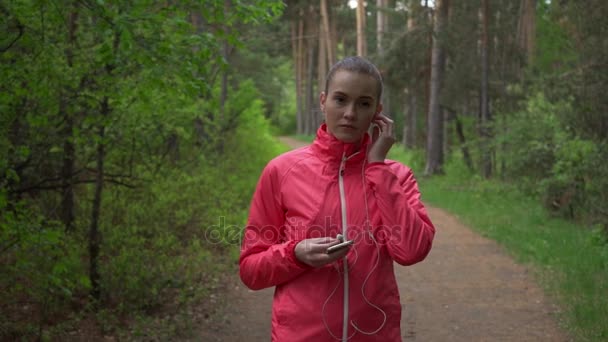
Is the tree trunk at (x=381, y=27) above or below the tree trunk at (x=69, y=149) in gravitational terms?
above

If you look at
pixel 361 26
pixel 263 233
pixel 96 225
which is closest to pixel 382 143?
pixel 263 233

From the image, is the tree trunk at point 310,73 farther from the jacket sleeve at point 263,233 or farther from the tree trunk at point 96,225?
the jacket sleeve at point 263,233

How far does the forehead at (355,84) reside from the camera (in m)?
2.34

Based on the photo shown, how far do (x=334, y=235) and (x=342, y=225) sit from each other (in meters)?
0.05

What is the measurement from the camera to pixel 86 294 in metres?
6.99

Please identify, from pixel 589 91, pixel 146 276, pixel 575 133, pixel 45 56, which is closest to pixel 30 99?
pixel 45 56

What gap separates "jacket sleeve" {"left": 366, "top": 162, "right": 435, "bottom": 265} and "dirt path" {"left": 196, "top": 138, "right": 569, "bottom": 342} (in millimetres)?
4499

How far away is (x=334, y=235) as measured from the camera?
7.61ft

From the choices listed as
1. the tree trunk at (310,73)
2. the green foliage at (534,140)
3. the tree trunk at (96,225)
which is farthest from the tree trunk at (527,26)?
the tree trunk at (96,225)

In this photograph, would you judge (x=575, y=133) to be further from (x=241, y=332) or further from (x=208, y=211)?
(x=241, y=332)

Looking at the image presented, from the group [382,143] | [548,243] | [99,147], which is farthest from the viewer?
[548,243]

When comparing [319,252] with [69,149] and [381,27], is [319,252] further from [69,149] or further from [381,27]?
[381,27]

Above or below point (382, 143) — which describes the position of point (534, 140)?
below

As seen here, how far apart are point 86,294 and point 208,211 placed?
3.01 m
